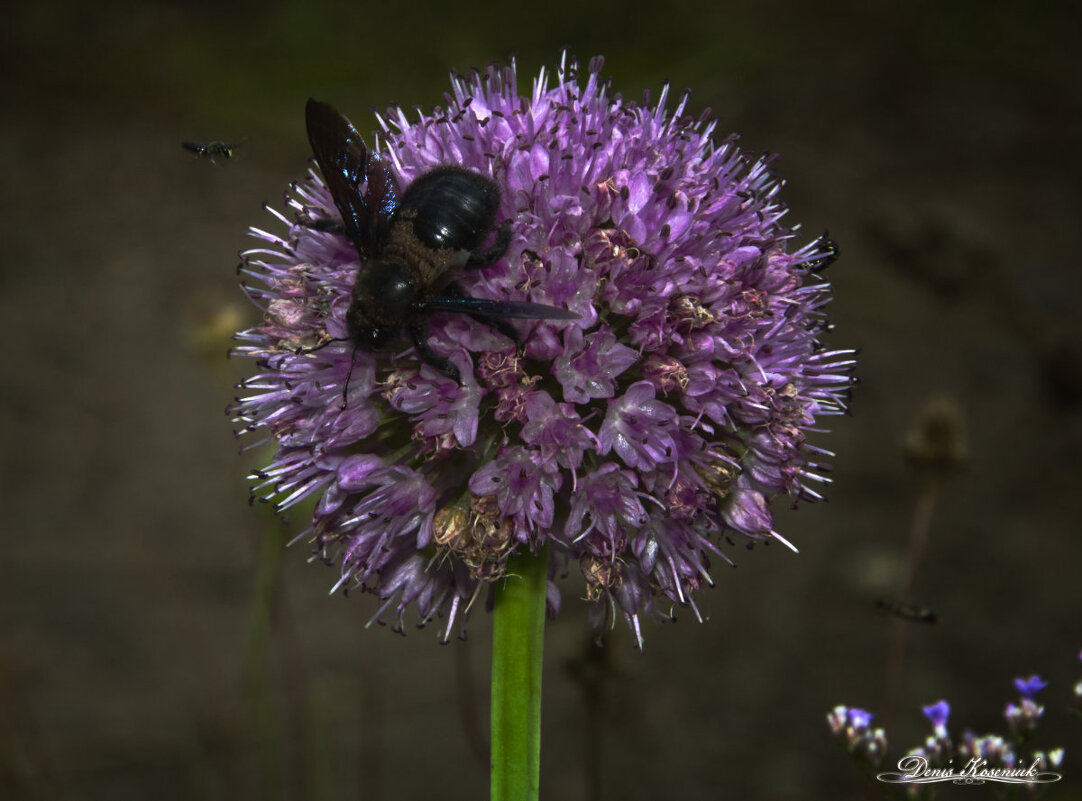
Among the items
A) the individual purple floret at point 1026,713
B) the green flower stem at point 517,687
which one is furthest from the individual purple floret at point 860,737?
the green flower stem at point 517,687

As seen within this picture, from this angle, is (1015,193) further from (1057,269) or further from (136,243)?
(136,243)

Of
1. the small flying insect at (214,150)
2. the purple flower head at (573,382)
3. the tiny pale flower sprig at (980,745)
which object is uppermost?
the small flying insect at (214,150)

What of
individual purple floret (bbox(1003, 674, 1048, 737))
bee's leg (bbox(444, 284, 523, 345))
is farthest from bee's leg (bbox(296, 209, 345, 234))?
individual purple floret (bbox(1003, 674, 1048, 737))

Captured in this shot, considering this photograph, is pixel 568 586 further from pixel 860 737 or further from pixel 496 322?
pixel 496 322

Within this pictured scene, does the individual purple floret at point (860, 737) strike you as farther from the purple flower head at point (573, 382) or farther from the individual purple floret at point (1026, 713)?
the purple flower head at point (573, 382)

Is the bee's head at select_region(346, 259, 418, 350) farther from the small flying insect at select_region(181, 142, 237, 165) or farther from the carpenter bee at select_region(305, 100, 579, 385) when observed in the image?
the small flying insect at select_region(181, 142, 237, 165)

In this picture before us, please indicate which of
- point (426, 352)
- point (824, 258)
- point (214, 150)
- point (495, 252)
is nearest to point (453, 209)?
point (495, 252)
